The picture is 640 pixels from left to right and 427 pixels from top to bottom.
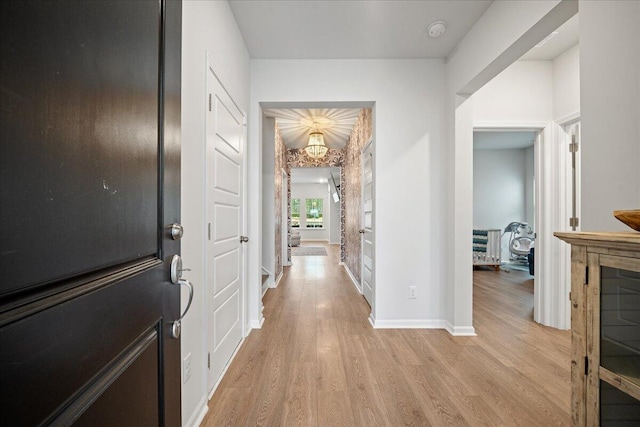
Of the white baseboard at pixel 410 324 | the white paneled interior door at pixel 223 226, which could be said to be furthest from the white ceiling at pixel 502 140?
A: the white paneled interior door at pixel 223 226

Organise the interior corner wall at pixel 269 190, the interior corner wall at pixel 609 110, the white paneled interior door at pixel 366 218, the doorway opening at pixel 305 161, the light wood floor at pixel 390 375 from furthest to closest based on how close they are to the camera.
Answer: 1. the interior corner wall at pixel 269 190
2. the doorway opening at pixel 305 161
3. the white paneled interior door at pixel 366 218
4. the light wood floor at pixel 390 375
5. the interior corner wall at pixel 609 110

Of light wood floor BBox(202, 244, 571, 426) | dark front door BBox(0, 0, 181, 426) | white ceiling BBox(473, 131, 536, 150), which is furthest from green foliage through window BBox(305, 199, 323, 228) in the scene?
dark front door BBox(0, 0, 181, 426)

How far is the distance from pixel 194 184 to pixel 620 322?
70.6 inches

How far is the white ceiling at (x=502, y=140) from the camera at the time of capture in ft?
18.7

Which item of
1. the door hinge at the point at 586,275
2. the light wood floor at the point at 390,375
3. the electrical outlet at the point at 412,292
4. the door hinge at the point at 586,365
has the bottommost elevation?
the light wood floor at the point at 390,375

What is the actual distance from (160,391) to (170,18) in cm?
103

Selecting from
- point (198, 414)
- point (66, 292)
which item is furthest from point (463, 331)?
point (66, 292)

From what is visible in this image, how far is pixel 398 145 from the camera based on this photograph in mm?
3041

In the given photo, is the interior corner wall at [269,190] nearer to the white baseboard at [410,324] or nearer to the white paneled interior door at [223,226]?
the white paneled interior door at [223,226]

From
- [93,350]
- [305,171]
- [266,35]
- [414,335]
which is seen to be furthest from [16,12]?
[305,171]

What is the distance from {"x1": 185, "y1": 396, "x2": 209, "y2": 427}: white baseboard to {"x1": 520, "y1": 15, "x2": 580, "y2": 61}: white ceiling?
3863 millimetres

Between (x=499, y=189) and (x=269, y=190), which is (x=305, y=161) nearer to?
(x=269, y=190)

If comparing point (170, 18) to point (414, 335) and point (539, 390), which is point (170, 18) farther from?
point (414, 335)

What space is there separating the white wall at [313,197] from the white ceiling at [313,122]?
257 inches
